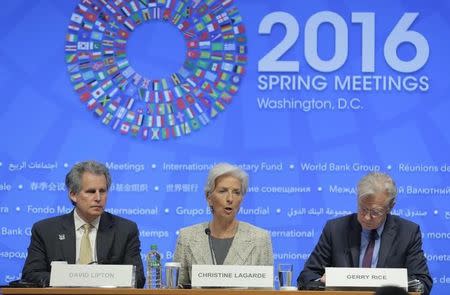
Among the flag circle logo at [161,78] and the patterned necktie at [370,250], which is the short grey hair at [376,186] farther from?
the flag circle logo at [161,78]

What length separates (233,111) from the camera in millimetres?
5871

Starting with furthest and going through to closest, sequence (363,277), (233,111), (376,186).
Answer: (233,111) < (376,186) < (363,277)

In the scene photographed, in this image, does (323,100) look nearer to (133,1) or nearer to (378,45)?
(378,45)

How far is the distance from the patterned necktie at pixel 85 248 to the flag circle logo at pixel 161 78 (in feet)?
3.80

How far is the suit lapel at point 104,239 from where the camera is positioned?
4746 millimetres

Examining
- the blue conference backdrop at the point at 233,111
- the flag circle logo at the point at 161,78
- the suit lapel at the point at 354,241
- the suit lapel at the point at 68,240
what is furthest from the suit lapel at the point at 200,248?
the flag circle logo at the point at 161,78

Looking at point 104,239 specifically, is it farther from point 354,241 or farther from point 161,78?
point 161,78

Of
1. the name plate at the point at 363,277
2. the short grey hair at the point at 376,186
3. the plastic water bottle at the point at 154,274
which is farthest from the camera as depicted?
the short grey hair at the point at 376,186

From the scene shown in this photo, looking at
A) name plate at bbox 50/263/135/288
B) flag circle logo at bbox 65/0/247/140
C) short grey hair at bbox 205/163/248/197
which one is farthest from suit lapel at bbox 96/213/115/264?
flag circle logo at bbox 65/0/247/140

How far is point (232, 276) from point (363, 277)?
547 millimetres

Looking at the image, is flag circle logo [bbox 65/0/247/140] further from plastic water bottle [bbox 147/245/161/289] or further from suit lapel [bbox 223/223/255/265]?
plastic water bottle [bbox 147/245/161/289]

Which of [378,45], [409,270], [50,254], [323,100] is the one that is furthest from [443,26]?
[50,254]

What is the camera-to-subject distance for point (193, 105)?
232 inches

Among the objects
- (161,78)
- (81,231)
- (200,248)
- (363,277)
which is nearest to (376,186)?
(363,277)
